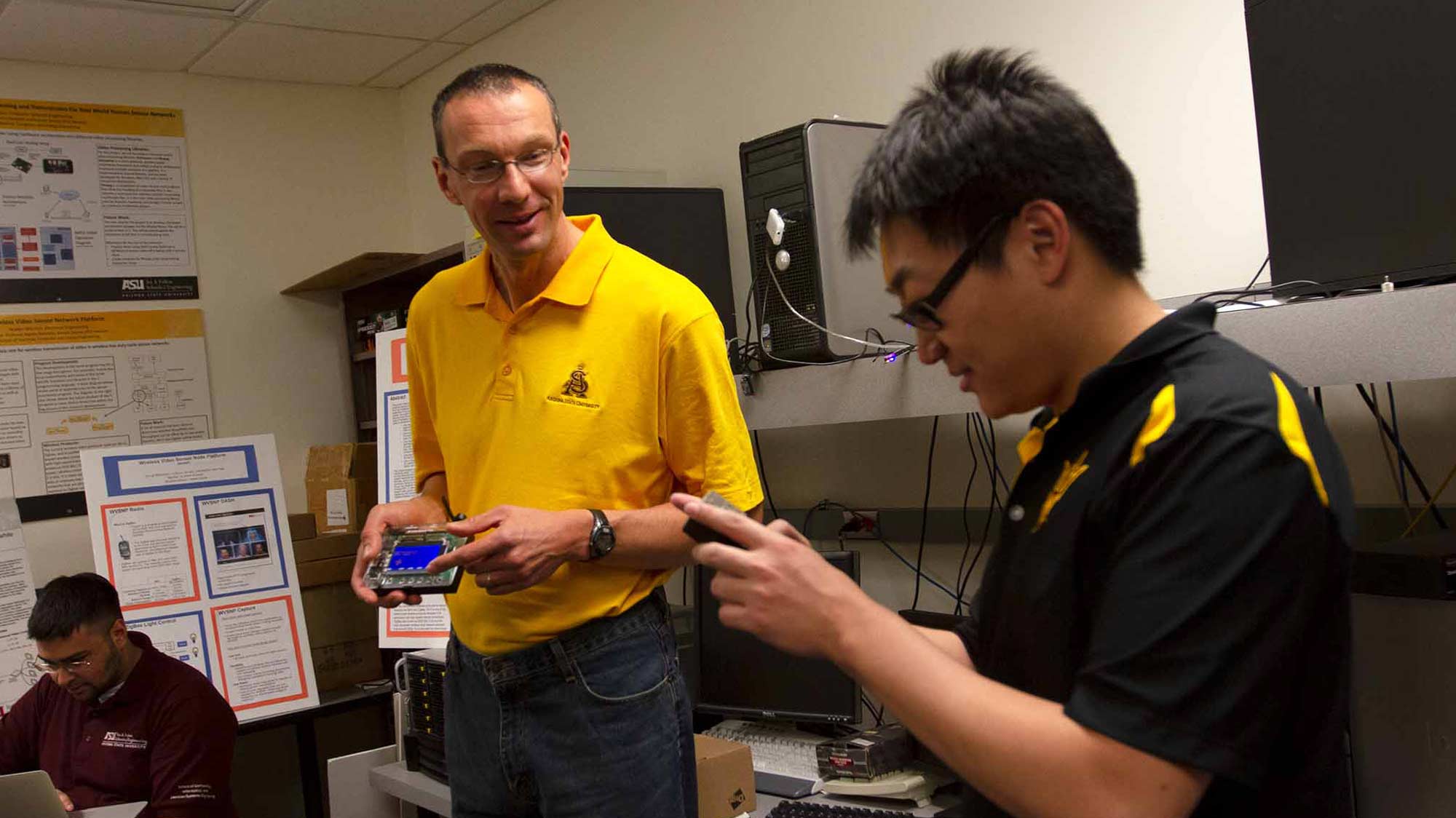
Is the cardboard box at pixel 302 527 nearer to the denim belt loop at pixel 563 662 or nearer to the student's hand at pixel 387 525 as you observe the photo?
the student's hand at pixel 387 525

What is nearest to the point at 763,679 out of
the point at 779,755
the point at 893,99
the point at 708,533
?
the point at 779,755

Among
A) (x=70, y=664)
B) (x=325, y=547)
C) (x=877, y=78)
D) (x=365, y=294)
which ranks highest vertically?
(x=877, y=78)

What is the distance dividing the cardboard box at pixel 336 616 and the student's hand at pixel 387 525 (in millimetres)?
2309

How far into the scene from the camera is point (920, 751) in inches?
83.7

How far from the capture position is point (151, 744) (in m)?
2.82

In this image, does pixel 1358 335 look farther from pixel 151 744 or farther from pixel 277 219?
pixel 277 219

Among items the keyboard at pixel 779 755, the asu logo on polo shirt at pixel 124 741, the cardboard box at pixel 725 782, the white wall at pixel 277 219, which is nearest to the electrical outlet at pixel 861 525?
the keyboard at pixel 779 755

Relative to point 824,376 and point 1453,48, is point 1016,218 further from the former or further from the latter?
point 824,376

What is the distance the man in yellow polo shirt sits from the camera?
1394 millimetres

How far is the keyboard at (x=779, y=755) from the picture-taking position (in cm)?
222

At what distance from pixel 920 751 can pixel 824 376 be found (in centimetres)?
72

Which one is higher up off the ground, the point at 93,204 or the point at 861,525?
the point at 93,204

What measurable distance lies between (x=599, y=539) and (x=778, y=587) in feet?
1.95

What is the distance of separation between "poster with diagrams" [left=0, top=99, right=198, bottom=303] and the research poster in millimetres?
882
